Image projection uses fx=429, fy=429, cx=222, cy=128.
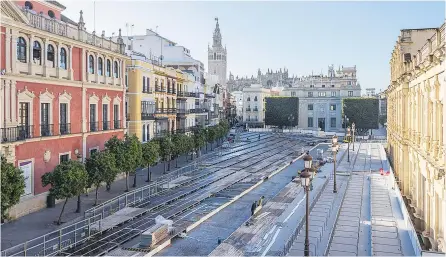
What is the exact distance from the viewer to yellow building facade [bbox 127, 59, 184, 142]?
40.0m

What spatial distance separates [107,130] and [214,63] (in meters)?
103

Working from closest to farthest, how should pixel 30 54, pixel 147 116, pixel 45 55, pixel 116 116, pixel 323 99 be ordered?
pixel 30 54
pixel 45 55
pixel 116 116
pixel 147 116
pixel 323 99

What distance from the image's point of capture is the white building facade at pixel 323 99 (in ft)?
316

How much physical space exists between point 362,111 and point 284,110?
16759mm

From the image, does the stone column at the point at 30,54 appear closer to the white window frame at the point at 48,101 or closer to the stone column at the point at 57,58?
the white window frame at the point at 48,101

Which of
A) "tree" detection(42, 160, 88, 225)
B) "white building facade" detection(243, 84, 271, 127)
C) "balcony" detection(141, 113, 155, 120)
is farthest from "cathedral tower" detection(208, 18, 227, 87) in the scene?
"tree" detection(42, 160, 88, 225)

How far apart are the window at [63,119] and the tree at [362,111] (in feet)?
225

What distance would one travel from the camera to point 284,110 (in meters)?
95.2

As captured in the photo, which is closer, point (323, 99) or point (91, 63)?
point (91, 63)

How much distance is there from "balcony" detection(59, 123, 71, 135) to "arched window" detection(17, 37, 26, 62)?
5163 millimetres

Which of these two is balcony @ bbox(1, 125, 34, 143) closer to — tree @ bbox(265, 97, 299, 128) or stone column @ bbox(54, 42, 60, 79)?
stone column @ bbox(54, 42, 60, 79)

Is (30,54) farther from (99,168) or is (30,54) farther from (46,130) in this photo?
(99,168)

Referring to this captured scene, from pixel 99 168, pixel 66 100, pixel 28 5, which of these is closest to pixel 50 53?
pixel 66 100

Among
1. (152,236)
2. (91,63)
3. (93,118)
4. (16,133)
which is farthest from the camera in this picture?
(93,118)
